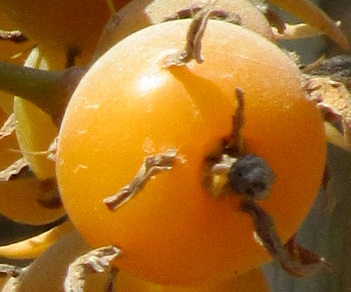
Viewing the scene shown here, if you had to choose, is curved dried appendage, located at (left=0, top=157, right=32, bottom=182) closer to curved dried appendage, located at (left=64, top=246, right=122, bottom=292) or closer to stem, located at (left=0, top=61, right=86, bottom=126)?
stem, located at (left=0, top=61, right=86, bottom=126)

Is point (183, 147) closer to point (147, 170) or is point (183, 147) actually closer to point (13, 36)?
point (147, 170)

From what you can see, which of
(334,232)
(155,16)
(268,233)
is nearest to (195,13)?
(155,16)

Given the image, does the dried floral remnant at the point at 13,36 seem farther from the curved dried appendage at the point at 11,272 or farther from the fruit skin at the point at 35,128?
the curved dried appendage at the point at 11,272

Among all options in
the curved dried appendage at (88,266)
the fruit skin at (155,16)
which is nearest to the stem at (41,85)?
the fruit skin at (155,16)

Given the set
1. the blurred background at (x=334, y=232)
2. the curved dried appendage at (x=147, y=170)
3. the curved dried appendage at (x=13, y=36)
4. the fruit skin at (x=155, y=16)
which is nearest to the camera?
the curved dried appendage at (x=147, y=170)

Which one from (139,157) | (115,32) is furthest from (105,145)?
(115,32)

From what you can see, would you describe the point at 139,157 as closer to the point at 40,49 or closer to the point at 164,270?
the point at 164,270
